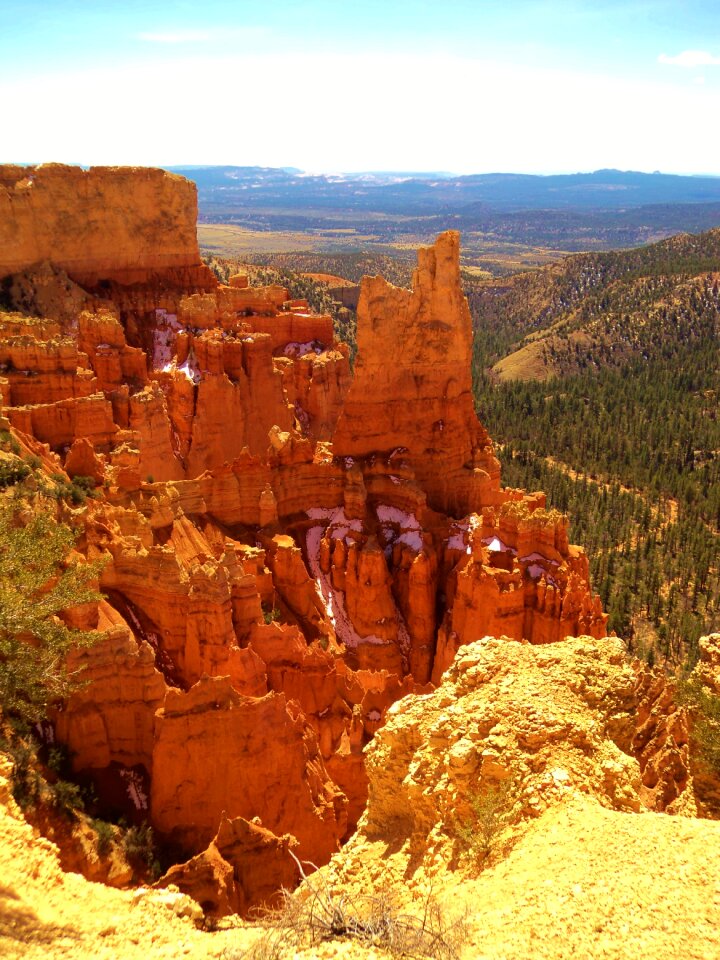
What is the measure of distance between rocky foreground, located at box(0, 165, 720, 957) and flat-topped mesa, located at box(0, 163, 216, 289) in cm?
500

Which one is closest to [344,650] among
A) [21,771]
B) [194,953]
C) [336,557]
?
[336,557]

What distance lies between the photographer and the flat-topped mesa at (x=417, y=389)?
28359mm

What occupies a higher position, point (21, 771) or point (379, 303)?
point (379, 303)

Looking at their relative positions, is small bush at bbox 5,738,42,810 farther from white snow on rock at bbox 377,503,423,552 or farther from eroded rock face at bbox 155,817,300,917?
white snow on rock at bbox 377,503,423,552

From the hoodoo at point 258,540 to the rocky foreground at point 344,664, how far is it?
0.07m

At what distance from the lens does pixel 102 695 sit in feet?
46.8

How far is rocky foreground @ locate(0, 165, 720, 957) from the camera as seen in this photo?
8812 mm

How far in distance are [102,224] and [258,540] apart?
1340 inches

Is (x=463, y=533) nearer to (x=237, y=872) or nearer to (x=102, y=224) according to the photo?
(x=237, y=872)

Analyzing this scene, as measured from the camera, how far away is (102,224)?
5056cm

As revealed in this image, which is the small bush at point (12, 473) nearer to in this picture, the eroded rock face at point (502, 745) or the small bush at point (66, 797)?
the small bush at point (66, 797)

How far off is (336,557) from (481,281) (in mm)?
153199

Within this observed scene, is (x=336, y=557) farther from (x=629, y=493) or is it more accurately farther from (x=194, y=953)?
(x=629, y=493)

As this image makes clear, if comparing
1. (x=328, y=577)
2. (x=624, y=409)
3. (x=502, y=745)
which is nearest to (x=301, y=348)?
(x=328, y=577)
